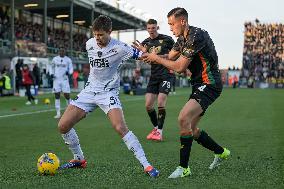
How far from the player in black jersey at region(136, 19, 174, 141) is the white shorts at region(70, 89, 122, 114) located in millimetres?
3943

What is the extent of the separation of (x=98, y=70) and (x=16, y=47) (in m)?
31.5

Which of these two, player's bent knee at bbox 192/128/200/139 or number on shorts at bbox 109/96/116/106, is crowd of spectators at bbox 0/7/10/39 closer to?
number on shorts at bbox 109/96/116/106

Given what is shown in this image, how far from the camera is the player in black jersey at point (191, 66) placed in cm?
654

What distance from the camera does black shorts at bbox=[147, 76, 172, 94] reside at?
37.5 feet

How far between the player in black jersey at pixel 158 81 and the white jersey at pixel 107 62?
3928 mm

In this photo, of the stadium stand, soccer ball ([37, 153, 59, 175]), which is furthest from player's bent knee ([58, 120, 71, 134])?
the stadium stand

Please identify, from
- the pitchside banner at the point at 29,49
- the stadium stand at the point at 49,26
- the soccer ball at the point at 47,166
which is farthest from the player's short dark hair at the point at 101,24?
the pitchside banner at the point at 29,49

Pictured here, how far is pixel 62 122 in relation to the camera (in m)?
6.99

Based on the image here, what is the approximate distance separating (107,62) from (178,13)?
1185 millimetres

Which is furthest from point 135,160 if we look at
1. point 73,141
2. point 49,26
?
point 49,26

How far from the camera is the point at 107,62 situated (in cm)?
696

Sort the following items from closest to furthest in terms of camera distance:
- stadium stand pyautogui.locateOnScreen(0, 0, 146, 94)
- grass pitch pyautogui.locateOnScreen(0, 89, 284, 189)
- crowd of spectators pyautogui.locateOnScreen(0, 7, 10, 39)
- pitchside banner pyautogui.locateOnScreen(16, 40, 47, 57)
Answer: grass pitch pyautogui.locateOnScreen(0, 89, 284, 189), pitchside banner pyautogui.locateOnScreen(16, 40, 47, 57), stadium stand pyautogui.locateOnScreen(0, 0, 146, 94), crowd of spectators pyautogui.locateOnScreen(0, 7, 10, 39)

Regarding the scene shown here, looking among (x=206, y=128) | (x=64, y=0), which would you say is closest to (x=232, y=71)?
(x=64, y=0)

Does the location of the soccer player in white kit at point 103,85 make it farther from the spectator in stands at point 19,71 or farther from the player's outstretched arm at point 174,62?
the spectator in stands at point 19,71
